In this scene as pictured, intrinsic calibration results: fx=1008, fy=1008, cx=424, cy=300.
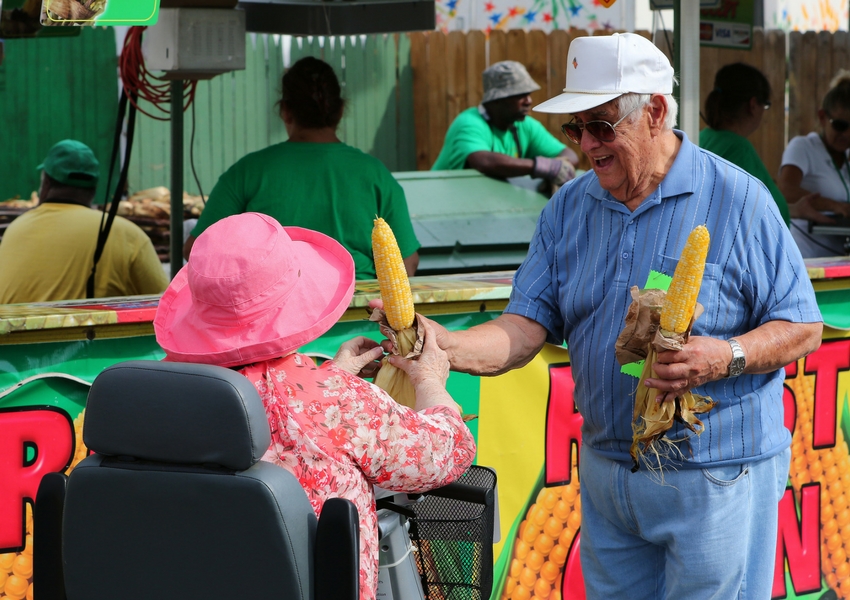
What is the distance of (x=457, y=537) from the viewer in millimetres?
2342

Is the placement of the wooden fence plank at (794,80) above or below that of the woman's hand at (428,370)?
above

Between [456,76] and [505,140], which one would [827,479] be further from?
[456,76]

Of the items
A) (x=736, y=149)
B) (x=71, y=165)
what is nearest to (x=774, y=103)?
(x=736, y=149)

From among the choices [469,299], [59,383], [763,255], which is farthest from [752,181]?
[59,383]

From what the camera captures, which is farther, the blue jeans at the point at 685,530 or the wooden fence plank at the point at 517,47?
the wooden fence plank at the point at 517,47

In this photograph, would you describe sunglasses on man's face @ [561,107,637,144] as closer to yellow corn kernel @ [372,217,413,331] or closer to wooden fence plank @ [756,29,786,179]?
yellow corn kernel @ [372,217,413,331]

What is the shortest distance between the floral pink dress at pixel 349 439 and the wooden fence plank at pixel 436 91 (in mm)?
10861

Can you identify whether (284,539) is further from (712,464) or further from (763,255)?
(763,255)

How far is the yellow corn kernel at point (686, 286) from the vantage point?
6.87 ft

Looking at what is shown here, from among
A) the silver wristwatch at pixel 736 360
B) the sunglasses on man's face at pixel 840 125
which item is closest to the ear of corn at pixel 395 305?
the silver wristwatch at pixel 736 360

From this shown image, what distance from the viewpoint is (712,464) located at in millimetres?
2395

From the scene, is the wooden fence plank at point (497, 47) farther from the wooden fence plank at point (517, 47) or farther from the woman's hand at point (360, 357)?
the woman's hand at point (360, 357)

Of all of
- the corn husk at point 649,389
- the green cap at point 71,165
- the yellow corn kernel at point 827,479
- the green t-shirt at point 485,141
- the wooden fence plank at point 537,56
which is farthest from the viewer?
the wooden fence plank at point 537,56

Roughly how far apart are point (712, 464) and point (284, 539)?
1.10 m
